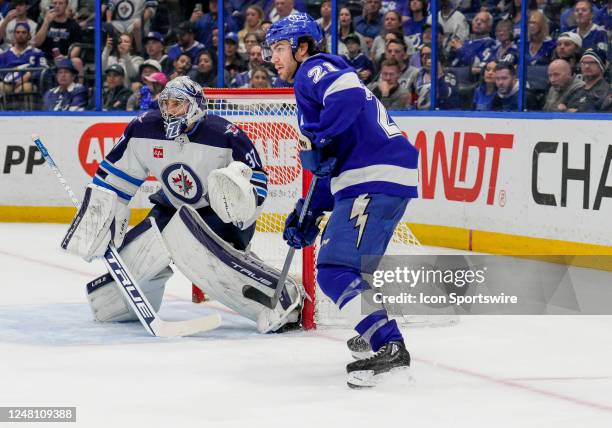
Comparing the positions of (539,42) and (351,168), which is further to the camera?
(539,42)

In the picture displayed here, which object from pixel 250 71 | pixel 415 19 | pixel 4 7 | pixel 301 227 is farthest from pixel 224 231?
pixel 4 7

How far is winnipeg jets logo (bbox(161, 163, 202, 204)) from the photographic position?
4684 millimetres

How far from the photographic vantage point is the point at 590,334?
15.3 feet

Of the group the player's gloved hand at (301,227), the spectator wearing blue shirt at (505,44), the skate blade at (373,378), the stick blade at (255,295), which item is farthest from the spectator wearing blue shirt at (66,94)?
the skate blade at (373,378)

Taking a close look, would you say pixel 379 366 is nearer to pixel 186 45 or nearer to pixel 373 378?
pixel 373 378

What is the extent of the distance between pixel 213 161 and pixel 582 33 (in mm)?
2786

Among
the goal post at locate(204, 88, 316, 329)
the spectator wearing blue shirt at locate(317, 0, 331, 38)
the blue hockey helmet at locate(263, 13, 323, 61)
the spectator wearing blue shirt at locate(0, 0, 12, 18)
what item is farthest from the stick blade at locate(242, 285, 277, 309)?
the spectator wearing blue shirt at locate(0, 0, 12, 18)

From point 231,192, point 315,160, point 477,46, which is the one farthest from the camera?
point 477,46

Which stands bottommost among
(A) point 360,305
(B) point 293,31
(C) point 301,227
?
(A) point 360,305

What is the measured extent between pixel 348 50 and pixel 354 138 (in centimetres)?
459

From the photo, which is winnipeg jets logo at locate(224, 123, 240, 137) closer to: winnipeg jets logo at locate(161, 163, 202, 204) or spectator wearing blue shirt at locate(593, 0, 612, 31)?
winnipeg jets logo at locate(161, 163, 202, 204)

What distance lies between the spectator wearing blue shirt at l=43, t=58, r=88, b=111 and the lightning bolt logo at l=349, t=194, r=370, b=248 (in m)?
5.51

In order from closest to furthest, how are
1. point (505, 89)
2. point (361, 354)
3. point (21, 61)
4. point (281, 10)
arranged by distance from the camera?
1. point (361, 354)
2. point (505, 89)
3. point (281, 10)
4. point (21, 61)

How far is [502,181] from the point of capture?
700 cm
